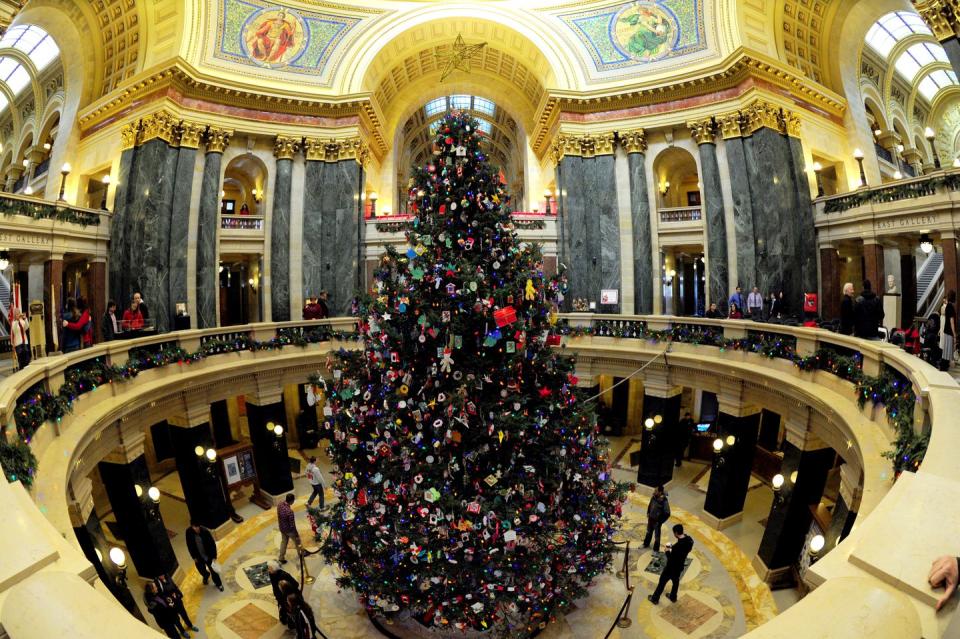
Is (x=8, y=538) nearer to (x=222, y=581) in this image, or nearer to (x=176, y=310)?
(x=222, y=581)

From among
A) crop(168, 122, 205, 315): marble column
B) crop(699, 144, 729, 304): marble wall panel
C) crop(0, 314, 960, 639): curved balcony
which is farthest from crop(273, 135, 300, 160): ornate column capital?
crop(699, 144, 729, 304): marble wall panel

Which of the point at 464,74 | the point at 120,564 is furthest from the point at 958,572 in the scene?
the point at 464,74

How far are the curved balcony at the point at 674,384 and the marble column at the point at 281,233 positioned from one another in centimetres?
563

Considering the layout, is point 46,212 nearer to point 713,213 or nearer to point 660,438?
point 660,438

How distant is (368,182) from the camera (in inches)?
974

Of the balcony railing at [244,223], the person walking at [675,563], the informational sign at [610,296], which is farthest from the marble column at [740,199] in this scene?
the balcony railing at [244,223]

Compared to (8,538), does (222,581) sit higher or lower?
lower

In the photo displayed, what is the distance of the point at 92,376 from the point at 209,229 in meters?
12.0

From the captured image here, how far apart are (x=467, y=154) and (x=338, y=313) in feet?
46.7

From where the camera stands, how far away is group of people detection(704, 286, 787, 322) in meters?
15.2

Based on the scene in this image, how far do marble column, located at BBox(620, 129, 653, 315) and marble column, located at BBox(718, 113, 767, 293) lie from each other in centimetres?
296

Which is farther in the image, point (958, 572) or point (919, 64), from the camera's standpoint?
point (919, 64)

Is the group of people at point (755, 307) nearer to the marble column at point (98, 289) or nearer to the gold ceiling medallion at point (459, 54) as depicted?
the gold ceiling medallion at point (459, 54)

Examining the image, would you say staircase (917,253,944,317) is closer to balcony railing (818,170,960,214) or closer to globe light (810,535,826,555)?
balcony railing (818,170,960,214)
